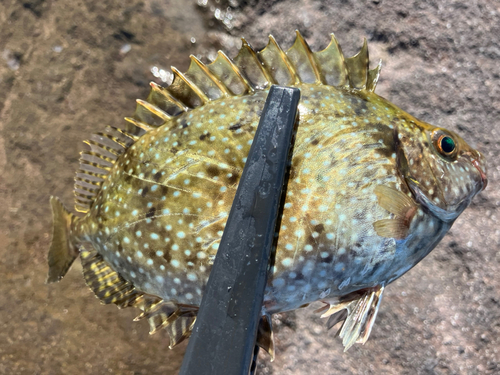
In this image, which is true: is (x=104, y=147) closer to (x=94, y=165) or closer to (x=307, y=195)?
(x=94, y=165)

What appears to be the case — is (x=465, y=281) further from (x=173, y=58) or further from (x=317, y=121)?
(x=173, y=58)

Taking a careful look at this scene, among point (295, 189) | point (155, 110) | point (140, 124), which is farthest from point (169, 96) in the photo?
point (295, 189)

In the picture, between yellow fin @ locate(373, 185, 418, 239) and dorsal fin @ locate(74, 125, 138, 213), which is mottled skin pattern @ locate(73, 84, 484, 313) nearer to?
yellow fin @ locate(373, 185, 418, 239)

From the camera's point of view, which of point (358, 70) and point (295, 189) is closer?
point (295, 189)

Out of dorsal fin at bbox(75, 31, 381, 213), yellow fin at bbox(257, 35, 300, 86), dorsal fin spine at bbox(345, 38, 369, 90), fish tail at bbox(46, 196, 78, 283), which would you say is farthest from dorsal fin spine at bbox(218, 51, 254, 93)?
fish tail at bbox(46, 196, 78, 283)

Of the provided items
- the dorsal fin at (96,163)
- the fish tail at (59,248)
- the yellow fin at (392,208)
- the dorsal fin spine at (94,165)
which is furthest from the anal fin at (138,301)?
the yellow fin at (392,208)

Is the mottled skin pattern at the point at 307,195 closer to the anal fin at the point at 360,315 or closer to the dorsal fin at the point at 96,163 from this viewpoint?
the anal fin at the point at 360,315

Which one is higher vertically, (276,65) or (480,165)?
(276,65)
